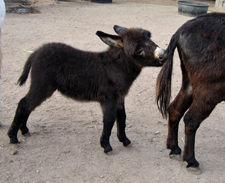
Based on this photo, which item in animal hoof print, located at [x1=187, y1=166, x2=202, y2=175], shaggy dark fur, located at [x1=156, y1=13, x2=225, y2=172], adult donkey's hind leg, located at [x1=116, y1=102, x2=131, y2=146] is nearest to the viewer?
shaggy dark fur, located at [x1=156, y1=13, x2=225, y2=172]

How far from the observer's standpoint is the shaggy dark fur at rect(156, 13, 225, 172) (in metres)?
2.87

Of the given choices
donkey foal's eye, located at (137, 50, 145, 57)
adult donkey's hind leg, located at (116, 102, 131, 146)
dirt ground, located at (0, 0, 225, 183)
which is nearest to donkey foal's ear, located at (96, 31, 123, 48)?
donkey foal's eye, located at (137, 50, 145, 57)

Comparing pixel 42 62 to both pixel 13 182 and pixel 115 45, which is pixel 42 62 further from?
pixel 13 182

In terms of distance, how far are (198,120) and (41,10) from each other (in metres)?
8.87

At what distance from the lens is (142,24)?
9.48 m

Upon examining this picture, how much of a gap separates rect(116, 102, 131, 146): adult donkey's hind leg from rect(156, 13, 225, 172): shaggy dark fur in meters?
0.52

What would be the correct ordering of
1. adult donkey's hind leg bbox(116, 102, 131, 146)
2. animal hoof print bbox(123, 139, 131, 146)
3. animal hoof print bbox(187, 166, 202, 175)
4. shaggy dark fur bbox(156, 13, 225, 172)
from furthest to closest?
animal hoof print bbox(123, 139, 131, 146)
adult donkey's hind leg bbox(116, 102, 131, 146)
animal hoof print bbox(187, 166, 202, 175)
shaggy dark fur bbox(156, 13, 225, 172)

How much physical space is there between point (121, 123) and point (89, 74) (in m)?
0.72

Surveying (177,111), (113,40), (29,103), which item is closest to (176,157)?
(177,111)

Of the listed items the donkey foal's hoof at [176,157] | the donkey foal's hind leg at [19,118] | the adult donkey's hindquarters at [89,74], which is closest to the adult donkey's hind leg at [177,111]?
the donkey foal's hoof at [176,157]

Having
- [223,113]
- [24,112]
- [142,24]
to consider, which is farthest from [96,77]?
[142,24]

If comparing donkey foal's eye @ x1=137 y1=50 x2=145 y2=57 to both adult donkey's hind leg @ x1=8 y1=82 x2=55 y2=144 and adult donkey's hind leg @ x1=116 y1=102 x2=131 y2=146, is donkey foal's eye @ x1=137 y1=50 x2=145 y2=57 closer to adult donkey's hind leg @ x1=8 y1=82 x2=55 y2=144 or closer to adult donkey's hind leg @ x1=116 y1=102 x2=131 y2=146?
adult donkey's hind leg @ x1=116 y1=102 x2=131 y2=146

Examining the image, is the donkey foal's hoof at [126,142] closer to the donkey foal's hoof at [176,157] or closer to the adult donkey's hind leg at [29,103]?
the donkey foal's hoof at [176,157]

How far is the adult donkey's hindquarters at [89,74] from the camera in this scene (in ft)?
10.5
